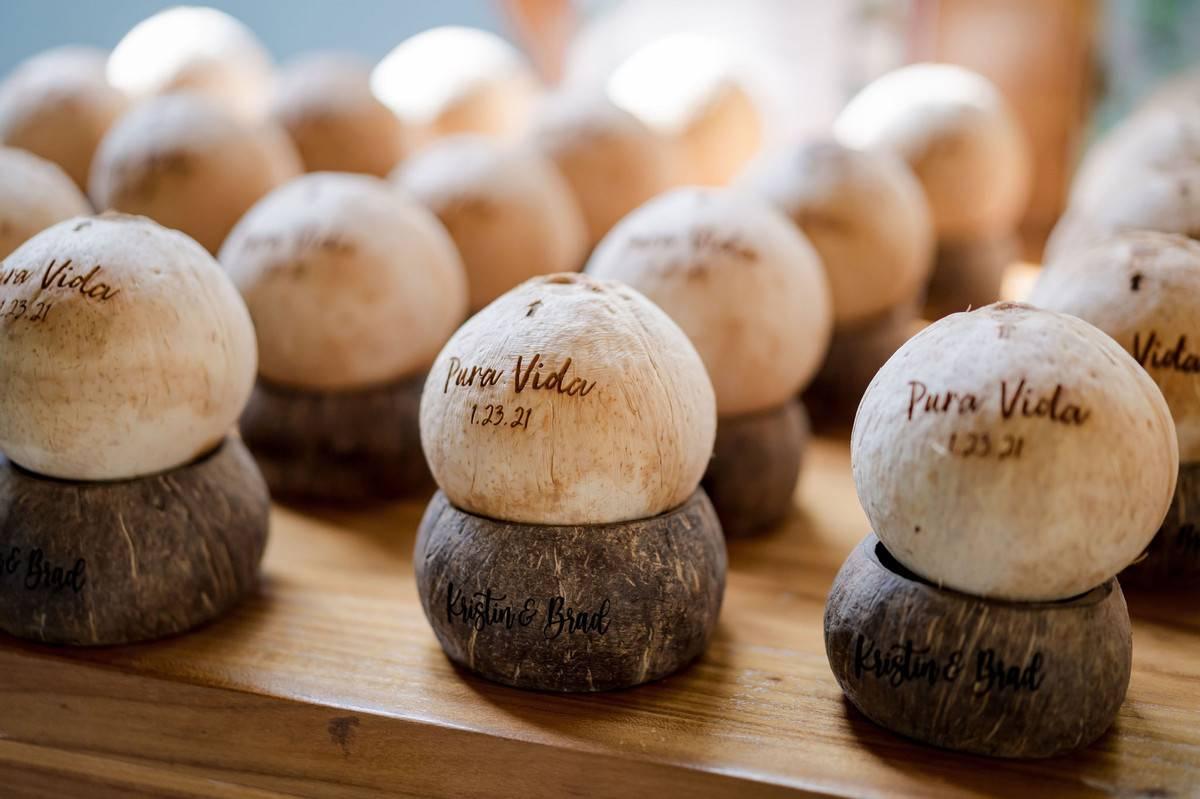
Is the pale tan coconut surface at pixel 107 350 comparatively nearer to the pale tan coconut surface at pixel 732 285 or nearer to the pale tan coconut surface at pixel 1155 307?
the pale tan coconut surface at pixel 732 285

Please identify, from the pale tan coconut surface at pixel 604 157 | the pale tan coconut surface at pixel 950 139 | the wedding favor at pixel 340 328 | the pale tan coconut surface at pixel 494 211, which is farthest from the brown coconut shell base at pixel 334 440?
the pale tan coconut surface at pixel 950 139

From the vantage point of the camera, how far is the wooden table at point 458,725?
104 centimetres

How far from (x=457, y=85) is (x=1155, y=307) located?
1507 mm

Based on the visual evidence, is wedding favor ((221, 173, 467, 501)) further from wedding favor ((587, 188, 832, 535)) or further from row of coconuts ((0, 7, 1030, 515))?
wedding favor ((587, 188, 832, 535))

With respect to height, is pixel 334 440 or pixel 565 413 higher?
pixel 565 413

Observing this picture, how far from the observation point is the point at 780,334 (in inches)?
59.3

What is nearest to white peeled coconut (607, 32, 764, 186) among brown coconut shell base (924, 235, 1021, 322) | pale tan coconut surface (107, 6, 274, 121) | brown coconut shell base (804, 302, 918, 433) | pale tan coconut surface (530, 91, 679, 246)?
pale tan coconut surface (530, 91, 679, 246)

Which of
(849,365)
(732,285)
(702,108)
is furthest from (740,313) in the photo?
(702,108)

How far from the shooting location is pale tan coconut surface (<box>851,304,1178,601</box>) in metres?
0.98

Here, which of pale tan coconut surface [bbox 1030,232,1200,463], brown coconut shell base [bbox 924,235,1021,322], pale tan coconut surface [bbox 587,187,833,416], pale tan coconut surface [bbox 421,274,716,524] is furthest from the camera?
brown coconut shell base [bbox 924,235,1021,322]

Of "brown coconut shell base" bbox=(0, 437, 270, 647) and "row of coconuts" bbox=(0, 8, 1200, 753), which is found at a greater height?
"row of coconuts" bbox=(0, 8, 1200, 753)

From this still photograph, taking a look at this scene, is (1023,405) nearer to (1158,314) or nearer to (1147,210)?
(1158,314)

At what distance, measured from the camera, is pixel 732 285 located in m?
1.48

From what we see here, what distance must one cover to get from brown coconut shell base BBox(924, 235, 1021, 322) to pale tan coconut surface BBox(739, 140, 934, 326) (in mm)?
392
